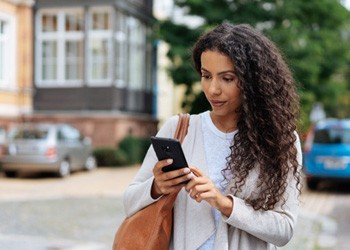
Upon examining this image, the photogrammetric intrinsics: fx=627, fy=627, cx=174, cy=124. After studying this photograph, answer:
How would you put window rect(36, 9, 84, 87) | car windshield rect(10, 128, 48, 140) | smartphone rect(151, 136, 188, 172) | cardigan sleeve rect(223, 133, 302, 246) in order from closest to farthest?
smartphone rect(151, 136, 188, 172) → cardigan sleeve rect(223, 133, 302, 246) → car windshield rect(10, 128, 48, 140) → window rect(36, 9, 84, 87)

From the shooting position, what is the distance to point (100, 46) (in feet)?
76.0

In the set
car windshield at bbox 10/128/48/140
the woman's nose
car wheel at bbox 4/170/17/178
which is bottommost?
car wheel at bbox 4/170/17/178

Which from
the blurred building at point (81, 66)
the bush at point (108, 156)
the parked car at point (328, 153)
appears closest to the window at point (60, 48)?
the blurred building at point (81, 66)

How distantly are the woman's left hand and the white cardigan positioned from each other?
0.04 m

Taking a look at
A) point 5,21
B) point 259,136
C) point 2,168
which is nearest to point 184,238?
point 259,136

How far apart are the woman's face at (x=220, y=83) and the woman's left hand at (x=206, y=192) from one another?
282 millimetres

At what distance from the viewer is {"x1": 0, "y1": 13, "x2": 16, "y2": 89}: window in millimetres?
21719

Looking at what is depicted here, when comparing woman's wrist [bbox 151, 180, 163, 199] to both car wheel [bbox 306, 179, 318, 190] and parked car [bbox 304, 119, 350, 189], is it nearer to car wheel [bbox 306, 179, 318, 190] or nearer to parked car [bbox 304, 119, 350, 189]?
parked car [bbox 304, 119, 350, 189]

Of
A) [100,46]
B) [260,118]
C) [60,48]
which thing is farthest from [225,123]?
[60,48]

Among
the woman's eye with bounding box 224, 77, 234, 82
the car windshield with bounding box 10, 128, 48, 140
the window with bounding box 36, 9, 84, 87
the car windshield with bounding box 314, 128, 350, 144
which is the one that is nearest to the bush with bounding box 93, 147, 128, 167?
the window with bounding box 36, 9, 84, 87

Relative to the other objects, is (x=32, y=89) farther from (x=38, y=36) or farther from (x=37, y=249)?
(x=37, y=249)

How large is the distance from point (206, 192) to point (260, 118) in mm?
374

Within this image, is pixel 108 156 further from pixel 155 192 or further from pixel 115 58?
pixel 155 192

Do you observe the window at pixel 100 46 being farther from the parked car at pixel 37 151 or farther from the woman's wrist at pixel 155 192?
the woman's wrist at pixel 155 192
